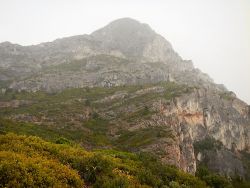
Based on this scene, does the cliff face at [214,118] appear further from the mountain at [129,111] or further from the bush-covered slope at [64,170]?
the bush-covered slope at [64,170]

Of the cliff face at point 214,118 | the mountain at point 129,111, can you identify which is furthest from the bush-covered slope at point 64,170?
the cliff face at point 214,118

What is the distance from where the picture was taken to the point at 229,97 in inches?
6708

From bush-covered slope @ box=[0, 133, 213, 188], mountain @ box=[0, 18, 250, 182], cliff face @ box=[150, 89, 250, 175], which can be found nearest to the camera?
bush-covered slope @ box=[0, 133, 213, 188]

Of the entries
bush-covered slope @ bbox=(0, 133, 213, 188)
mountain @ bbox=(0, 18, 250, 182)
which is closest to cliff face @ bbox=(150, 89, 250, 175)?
mountain @ bbox=(0, 18, 250, 182)

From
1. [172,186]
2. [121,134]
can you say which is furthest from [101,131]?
[172,186]

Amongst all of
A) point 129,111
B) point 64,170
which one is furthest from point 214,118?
point 64,170

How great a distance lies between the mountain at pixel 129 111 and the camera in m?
85.6

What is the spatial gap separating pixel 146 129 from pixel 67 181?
74088mm

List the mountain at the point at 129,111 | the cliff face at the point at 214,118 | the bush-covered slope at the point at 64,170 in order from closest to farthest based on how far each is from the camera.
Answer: the bush-covered slope at the point at 64,170 < the mountain at the point at 129,111 < the cliff face at the point at 214,118

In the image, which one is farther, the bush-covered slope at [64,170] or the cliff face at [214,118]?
the cliff face at [214,118]

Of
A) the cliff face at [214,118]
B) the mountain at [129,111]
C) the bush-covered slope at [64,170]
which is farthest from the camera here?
the cliff face at [214,118]

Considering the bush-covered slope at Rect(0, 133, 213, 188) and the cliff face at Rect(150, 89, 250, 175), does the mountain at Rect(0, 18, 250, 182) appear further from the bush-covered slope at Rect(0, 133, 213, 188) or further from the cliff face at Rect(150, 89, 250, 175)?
the bush-covered slope at Rect(0, 133, 213, 188)

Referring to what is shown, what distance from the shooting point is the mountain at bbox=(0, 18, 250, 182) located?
281 feet

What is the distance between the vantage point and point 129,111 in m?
114
